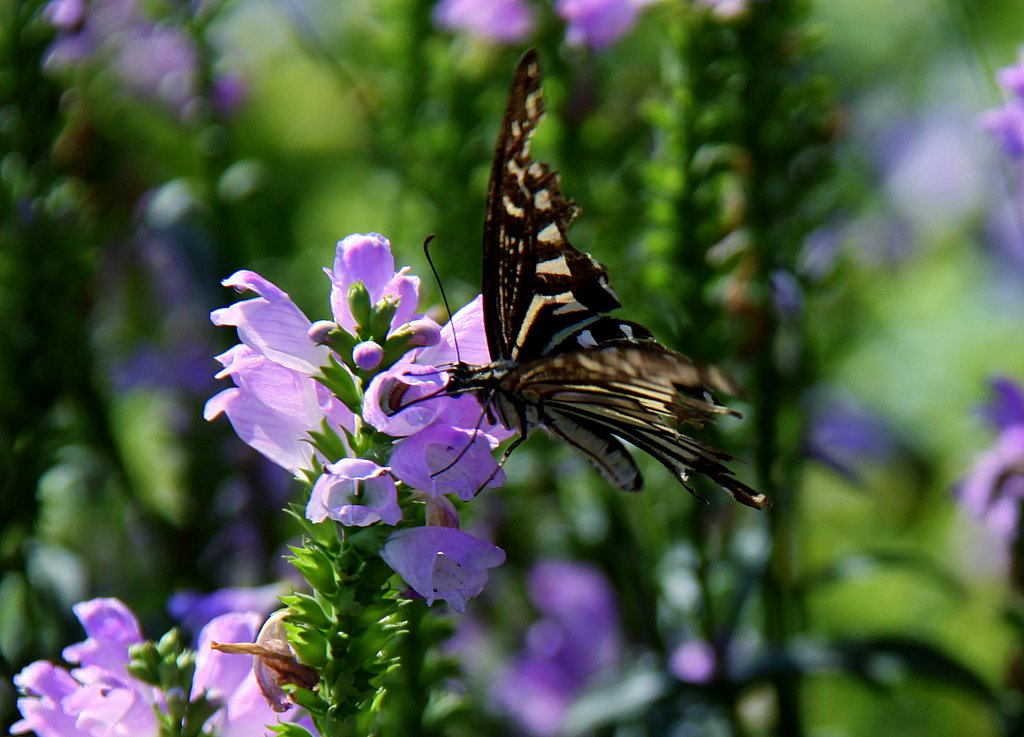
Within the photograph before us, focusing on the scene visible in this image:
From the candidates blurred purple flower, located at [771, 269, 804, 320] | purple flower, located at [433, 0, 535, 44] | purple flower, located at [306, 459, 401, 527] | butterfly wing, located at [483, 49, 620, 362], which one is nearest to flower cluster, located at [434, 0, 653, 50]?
purple flower, located at [433, 0, 535, 44]

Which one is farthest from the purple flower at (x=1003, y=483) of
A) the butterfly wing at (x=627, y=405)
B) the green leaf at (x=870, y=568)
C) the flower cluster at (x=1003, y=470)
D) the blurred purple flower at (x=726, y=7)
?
the blurred purple flower at (x=726, y=7)

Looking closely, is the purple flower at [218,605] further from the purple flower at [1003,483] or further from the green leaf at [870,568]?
the purple flower at [1003,483]

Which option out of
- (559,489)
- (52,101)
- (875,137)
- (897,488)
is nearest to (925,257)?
(875,137)

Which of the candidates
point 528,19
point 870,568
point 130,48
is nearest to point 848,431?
point 870,568

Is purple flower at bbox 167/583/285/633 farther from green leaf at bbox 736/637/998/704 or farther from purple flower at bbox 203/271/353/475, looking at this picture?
green leaf at bbox 736/637/998/704

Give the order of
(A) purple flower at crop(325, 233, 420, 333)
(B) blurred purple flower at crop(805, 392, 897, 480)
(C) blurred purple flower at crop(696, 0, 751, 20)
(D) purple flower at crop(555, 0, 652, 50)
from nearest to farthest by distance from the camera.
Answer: (A) purple flower at crop(325, 233, 420, 333) → (C) blurred purple flower at crop(696, 0, 751, 20) → (D) purple flower at crop(555, 0, 652, 50) → (B) blurred purple flower at crop(805, 392, 897, 480)

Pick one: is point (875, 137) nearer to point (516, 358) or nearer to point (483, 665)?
point (483, 665)
